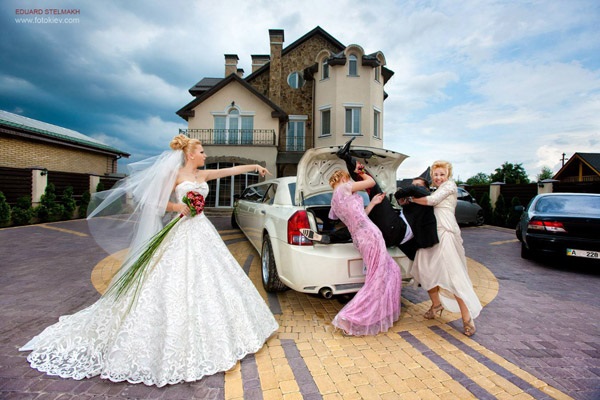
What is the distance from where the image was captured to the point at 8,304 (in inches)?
146

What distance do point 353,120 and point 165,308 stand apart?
17628 millimetres

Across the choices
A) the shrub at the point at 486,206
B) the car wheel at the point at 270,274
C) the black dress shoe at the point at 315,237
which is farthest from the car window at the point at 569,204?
A: the shrub at the point at 486,206

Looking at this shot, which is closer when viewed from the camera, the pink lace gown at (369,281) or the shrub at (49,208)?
the pink lace gown at (369,281)

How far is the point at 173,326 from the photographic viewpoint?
2363mm

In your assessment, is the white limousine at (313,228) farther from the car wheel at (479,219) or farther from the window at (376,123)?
the window at (376,123)

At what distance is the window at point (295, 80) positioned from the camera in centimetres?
2031

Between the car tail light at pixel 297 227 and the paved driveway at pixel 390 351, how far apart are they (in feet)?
3.09

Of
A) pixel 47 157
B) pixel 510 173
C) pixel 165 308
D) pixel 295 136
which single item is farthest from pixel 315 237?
pixel 510 173

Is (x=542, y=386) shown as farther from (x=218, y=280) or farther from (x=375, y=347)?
(x=218, y=280)

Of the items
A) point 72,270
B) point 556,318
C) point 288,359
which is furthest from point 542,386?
point 72,270

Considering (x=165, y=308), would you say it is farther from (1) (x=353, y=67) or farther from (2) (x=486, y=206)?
(1) (x=353, y=67)

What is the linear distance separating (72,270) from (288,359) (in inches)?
A: 187

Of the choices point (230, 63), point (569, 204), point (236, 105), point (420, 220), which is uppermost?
point (230, 63)

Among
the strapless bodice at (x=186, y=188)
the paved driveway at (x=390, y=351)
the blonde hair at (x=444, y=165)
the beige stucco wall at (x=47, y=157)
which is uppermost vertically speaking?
the beige stucco wall at (x=47, y=157)
